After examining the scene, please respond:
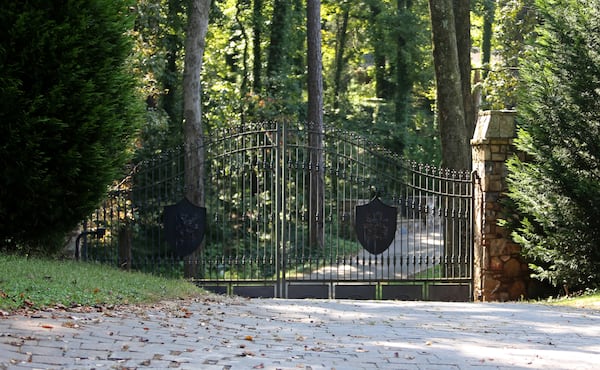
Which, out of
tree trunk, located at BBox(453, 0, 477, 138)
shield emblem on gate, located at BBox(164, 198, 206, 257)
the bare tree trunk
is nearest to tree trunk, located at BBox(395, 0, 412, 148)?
tree trunk, located at BBox(453, 0, 477, 138)

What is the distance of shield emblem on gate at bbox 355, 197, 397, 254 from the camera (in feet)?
47.6

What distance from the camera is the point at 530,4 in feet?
85.3

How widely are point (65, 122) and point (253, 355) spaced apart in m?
5.90

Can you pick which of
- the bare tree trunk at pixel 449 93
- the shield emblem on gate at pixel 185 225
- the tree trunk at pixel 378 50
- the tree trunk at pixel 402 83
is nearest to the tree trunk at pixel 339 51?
the tree trunk at pixel 378 50

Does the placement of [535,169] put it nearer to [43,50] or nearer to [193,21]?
[43,50]

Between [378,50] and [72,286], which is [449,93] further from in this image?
[378,50]

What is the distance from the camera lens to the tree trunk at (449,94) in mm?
17312

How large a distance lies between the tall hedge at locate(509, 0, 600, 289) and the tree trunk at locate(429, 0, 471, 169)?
10.2ft

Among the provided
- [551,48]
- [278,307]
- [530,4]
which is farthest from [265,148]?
[530,4]

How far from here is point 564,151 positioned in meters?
13.6

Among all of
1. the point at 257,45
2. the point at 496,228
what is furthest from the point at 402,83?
the point at 496,228

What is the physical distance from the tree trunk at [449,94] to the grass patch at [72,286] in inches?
256

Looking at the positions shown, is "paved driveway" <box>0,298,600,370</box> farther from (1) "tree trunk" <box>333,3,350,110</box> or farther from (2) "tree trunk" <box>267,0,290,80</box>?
(1) "tree trunk" <box>333,3,350,110</box>

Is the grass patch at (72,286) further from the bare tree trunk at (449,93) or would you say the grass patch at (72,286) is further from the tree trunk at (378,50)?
the tree trunk at (378,50)
